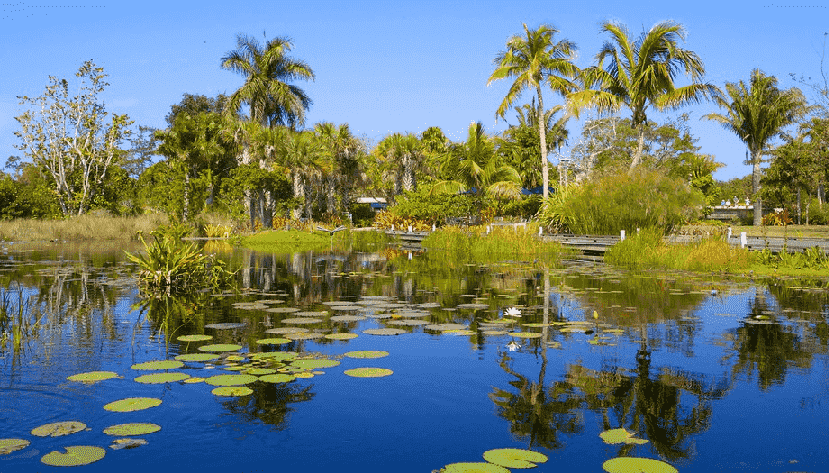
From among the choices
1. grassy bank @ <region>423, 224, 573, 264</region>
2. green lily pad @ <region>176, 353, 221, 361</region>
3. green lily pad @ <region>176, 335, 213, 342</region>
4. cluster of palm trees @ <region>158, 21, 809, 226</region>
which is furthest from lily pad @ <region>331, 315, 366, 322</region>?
cluster of palm trees @ <region>158, 21, 809, 226</region>

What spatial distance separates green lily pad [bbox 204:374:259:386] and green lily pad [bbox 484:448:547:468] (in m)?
2.46

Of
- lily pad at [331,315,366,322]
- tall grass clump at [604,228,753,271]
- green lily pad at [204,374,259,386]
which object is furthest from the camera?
tall grass clump at [604,228,753,271]

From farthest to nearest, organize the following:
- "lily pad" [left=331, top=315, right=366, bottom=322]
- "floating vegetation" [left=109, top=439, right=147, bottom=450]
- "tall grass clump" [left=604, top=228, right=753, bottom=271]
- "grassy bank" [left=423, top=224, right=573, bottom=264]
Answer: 1. "grassy bank" [left=423, top=224, right=573, bottom=264]
2. "tall grass clump" [left=604, top=228, right=753, bottom=271]
3. "lily pad" [left=331, top=315, right=366, bottom=322]
4. "floating vegetation" [left=109, top=439, right=147, bottom=450]

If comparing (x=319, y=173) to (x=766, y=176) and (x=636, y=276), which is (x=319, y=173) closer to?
(x=636, y=276)

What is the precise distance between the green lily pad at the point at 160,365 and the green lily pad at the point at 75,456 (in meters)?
2.21

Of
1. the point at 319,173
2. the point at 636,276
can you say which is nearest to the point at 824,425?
the point at 636,276

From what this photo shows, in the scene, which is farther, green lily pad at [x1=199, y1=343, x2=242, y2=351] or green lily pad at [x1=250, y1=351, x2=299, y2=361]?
green lily pad at [x1=199, y1=343, x2=242, y2=351]

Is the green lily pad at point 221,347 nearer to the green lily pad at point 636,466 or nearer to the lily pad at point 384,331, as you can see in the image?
the lily pad at point 384,331

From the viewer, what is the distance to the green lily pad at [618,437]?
14.7 feet

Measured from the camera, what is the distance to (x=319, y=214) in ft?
160

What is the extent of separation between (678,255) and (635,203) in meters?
5.65

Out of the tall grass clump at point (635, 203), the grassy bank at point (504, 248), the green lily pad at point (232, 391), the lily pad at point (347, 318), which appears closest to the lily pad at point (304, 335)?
the lily pad at point (347, 318)

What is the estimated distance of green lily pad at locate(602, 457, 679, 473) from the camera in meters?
3.94

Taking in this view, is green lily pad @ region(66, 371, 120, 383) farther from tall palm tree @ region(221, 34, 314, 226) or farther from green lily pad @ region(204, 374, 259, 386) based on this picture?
tall palm tree @ region(221, 34, 314, 226)
